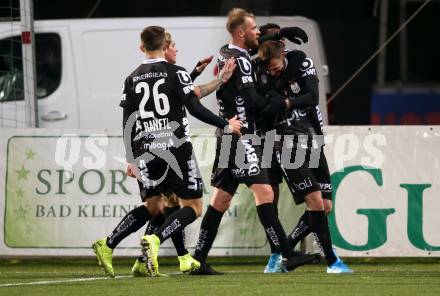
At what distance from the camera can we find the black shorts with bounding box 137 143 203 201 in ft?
35.6

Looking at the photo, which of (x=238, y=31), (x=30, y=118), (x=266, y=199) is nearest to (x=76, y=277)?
(x=266, y=199)

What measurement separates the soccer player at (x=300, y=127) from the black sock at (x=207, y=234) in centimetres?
66

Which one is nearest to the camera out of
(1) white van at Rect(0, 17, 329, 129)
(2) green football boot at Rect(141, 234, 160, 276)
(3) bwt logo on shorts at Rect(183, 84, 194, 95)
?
(2) green football boot at Rect(141, 234, 160, 276)

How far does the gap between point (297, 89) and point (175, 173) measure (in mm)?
1339

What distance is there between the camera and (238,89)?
11.1m

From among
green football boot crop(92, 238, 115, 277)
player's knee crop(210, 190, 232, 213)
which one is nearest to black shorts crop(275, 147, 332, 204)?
player's knee crop(210, 190, 232, 213)

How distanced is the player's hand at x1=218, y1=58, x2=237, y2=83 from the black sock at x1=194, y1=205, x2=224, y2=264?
3.66 feet

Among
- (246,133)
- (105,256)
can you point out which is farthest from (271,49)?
(105,256)

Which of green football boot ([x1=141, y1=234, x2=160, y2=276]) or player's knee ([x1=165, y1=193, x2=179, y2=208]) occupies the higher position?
player's knee ([x1=165, y1=193, x2=179, y2=208])

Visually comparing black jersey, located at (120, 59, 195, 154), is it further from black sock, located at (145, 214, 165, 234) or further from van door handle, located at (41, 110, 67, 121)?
van door handle, located at (41, 110, 67, 121)

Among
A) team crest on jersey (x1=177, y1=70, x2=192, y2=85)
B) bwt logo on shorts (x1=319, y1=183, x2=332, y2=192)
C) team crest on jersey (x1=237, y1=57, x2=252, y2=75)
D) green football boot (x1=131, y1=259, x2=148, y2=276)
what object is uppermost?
team crest on jersey (x1=237, y1=57, x2=252, y2=75)

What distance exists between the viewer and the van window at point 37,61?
15.9 meters

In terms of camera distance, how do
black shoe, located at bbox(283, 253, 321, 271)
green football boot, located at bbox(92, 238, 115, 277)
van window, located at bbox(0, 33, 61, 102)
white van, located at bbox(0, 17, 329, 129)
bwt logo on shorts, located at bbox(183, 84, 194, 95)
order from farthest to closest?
van window, located at bbox(0, 33, 61, 102) < white van, located at bbox(0, 17, 329, 129) < black shoe, located at bbox(283, 253, 321, 271) < green football boot, located at bbox(92, 238, 115, 277) < bwt logo on shorts, located at bbox(183, 84, 194, 95)

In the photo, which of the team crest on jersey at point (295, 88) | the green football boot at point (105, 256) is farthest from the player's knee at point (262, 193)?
the green football boot at point (105, 256)
